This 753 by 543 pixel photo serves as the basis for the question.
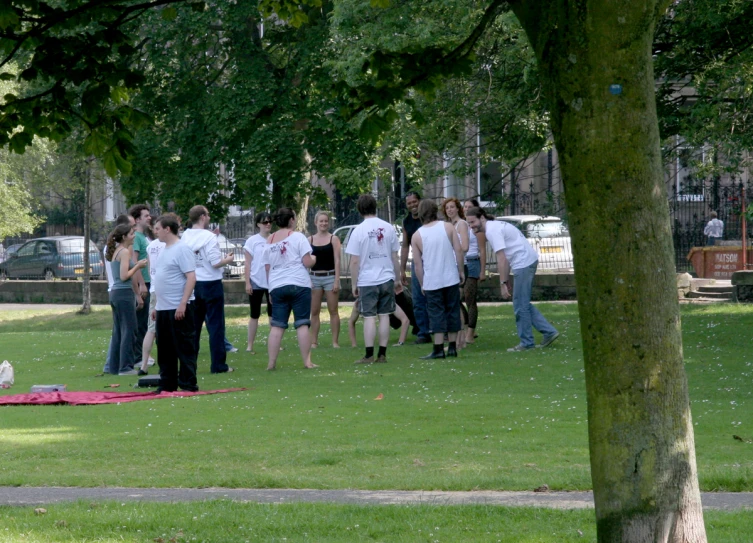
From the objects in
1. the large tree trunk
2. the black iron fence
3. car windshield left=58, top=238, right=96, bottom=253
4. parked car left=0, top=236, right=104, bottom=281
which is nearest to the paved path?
the large tree trunk

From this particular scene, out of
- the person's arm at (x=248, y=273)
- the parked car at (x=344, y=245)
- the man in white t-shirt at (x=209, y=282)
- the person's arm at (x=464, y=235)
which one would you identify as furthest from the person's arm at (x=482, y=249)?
the parked car at (x=344, y=245)

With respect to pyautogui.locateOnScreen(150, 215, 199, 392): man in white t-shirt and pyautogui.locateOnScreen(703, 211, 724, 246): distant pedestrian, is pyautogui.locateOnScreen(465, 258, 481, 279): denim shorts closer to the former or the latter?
pyautogui.locateOnScreen(150, 215, 199, 392): man in white t-shirt

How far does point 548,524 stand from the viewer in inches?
237

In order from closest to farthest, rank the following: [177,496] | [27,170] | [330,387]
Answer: [177,496], [330,387], [27,170]

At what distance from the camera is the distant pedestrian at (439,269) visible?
14609 millimetres

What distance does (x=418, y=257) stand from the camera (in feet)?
49.7

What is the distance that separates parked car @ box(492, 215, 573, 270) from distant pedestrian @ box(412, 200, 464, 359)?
502 inches

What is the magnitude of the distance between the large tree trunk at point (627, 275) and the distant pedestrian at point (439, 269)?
1002cm

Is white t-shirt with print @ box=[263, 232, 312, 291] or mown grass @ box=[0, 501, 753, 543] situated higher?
white t-shirt with print @ box=[263, 232, 312, 291]

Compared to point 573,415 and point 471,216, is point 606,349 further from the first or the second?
point 471,216

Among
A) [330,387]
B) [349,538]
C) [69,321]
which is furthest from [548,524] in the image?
[69,321]

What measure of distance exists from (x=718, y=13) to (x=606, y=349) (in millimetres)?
12847

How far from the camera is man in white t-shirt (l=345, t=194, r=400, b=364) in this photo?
1444 cm

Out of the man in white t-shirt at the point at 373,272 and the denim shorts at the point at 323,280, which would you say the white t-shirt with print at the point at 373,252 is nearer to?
the man in white t-shirt at the point at 373,272
